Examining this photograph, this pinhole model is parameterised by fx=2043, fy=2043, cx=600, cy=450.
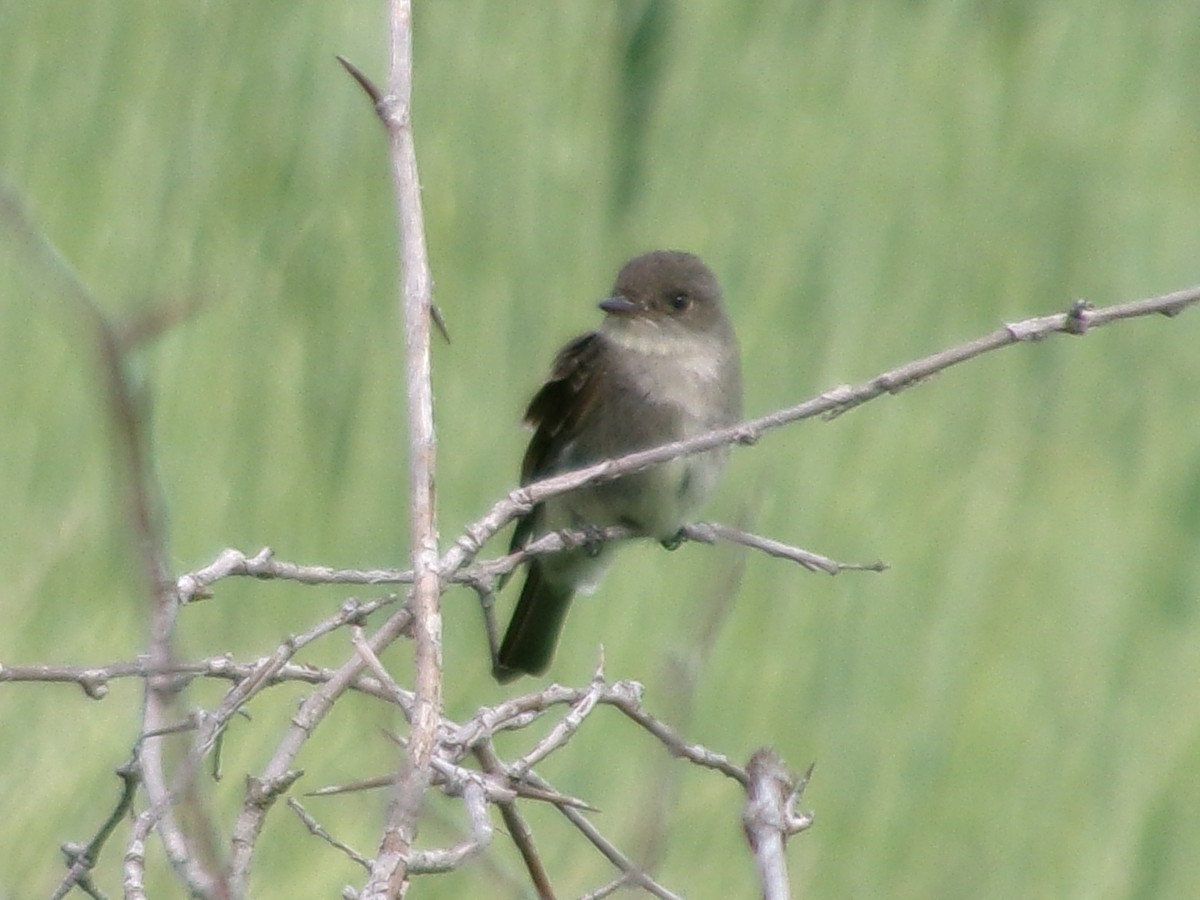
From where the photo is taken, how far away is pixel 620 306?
4.51 meters

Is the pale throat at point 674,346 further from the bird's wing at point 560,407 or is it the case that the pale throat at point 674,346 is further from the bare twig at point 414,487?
the bare twig at point 414,487

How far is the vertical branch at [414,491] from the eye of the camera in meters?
1.14

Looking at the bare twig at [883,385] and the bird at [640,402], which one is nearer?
the bare twig at [883,385]

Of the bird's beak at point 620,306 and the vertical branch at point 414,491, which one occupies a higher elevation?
the vertical branch at point 414,491

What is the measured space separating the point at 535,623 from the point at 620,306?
0.96m

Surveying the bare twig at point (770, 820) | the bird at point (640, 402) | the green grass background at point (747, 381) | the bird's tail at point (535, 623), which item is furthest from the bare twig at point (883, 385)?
the green grass background at point (747, 381)

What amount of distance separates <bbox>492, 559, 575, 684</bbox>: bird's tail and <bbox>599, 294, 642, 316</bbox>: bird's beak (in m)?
0.77

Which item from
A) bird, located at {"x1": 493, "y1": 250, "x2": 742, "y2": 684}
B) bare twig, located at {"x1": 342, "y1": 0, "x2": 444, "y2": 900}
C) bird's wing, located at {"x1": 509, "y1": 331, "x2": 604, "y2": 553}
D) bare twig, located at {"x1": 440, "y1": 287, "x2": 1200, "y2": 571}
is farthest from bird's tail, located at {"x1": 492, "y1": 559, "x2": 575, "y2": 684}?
bare twig, located at {"x1": 342, "y1": 0, "x2": 444, "y2": 900}

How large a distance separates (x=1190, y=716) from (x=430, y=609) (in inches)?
181

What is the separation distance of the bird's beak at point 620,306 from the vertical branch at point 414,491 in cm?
283

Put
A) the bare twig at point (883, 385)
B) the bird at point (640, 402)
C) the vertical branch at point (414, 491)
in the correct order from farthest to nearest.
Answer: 1. the bird at point (640, 402)
2. the bare twig at point (883, 385)
3. the vertical branch at point (414, 491)

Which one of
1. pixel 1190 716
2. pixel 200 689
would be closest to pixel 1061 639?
pixel 1190 716

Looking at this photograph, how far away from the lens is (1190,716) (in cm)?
556

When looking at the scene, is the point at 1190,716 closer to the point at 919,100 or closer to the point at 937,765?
the point at 937,765
